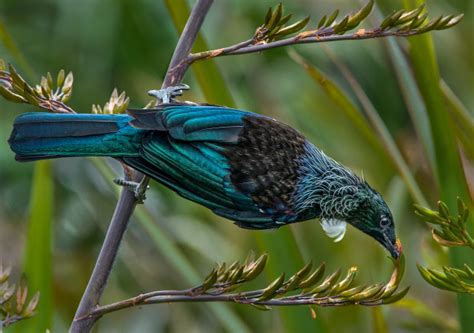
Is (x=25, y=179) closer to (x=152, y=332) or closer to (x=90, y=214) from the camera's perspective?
(x=90, y=214)

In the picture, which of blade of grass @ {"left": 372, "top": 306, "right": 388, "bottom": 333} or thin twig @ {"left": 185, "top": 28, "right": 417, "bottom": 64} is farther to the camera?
blade of grass @ {"left": 372, "top": 306, "right": 388, "bottom": 333}

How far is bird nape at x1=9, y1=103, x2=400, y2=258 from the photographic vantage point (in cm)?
197

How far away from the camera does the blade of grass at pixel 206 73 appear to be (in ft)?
7.34

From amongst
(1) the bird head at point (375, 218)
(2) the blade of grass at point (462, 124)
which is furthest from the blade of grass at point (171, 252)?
(2) the blade of grass at point (462, 124)

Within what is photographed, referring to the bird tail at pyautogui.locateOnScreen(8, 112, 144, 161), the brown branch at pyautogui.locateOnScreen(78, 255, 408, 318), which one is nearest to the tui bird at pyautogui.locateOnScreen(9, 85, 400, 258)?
the bird tail at pyautogui.locateOnScreen(8, 112, 144, 161)

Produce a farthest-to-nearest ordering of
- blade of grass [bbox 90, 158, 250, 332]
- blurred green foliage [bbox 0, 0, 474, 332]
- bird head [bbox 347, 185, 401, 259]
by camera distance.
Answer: blurred green foliage [bbox 0, 0, 474, 332]
blade of grass [bbox 90, 158, 250, 332]
bird head [bbox 347, 185, 401, 259]

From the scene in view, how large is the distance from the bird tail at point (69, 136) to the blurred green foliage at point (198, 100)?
1280 mm

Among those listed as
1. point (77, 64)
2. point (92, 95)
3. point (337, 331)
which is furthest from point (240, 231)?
point (77, 64)

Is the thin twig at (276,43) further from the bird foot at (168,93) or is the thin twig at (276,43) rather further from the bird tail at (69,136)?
the bird tail at (69,136)

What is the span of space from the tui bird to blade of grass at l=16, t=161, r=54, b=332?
1.23 feet

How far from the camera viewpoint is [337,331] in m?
3.22

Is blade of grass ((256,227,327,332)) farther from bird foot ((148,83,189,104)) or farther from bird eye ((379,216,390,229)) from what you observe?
bird foot ((148,83,189,104))

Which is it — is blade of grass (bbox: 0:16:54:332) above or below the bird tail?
below

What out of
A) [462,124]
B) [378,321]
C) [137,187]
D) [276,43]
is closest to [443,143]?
[462,124]
